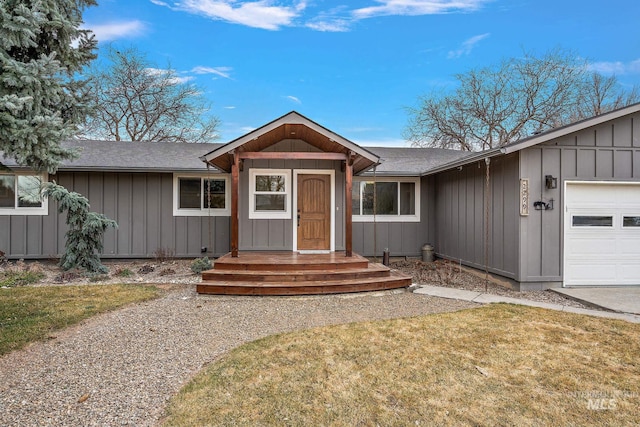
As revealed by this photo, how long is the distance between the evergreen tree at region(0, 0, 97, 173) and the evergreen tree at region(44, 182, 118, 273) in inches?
171

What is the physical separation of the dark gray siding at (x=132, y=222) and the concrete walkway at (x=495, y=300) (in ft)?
19.5

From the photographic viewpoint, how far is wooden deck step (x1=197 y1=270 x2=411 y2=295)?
20.2 ft

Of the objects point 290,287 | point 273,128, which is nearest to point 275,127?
point 273,128

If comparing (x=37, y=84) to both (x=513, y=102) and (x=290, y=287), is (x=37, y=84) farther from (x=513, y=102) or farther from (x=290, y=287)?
(x=513, y=102)

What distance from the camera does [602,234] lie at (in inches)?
267

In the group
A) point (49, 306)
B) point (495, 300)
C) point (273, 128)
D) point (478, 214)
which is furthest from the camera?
point (478, 214)

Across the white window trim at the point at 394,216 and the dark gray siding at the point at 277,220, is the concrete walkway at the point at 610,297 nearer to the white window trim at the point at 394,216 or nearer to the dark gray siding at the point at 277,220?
the white window trim at the point at 394,216

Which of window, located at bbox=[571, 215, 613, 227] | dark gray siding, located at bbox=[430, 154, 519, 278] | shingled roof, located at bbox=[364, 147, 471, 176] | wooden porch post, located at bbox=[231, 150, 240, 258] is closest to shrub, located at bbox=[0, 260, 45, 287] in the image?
wooden porch post, located at bbox=[231, 150, 240, 258]

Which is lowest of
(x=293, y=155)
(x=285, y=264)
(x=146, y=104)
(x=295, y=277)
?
(x=295, y=277)

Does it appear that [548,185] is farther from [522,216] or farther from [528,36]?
[528,36]

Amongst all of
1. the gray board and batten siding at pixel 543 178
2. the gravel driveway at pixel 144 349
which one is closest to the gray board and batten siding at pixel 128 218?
the gravel driveway at pixel 144 349

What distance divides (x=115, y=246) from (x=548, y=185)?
10.6m

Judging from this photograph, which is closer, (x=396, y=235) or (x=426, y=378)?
(x=426, y=378)

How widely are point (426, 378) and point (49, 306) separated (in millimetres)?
5614
